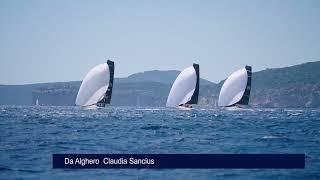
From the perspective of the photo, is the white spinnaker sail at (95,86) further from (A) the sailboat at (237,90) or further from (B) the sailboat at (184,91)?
(A) the sailboat at (237,90)

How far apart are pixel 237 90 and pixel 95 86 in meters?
42.5

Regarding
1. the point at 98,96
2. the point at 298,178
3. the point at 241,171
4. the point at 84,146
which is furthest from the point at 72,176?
the point at 98,96

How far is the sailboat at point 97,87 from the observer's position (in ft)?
401

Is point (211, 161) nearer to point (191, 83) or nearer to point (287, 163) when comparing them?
point (287, 163)

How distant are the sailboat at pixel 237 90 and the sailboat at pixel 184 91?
982 centimetres

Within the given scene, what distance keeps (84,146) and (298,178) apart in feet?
47.8

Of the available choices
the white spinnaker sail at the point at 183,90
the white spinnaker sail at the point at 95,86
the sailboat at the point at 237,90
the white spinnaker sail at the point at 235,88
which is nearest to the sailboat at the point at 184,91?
the white spinnaker sail at the point at 183,90

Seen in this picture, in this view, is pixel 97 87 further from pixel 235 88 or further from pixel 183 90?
pixel 235 88

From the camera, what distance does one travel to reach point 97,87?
401 feet

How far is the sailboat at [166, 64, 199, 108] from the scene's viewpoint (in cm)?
13125

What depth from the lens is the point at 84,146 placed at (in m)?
28.3

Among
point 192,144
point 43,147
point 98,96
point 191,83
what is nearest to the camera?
point 43,147

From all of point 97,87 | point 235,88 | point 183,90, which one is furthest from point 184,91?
point 97,87

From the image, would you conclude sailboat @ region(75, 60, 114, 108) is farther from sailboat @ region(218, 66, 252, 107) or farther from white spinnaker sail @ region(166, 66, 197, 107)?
sailboat @ region(218, 66, 252, 107)
